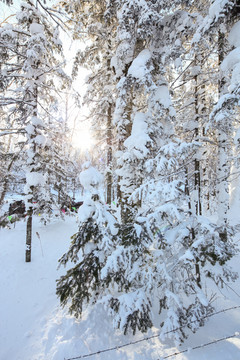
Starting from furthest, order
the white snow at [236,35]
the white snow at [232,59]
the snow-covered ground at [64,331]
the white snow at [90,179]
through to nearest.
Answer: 1. the white snow at [236,35]
2. the white snow at [232,59]
3. the white snow at [90,179]
4. the snow-covered ground at [64,331]

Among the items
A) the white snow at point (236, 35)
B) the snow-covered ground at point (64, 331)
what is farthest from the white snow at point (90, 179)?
the white snow at point (236, 35)

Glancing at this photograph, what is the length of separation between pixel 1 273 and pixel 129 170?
6064 mm

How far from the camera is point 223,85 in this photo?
6918 mm

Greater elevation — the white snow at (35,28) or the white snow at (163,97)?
the white snow at (35,28)

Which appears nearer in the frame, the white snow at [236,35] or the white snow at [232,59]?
the white snow at [232,59]

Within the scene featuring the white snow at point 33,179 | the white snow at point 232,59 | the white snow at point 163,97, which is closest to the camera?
the white snow at point 232,59

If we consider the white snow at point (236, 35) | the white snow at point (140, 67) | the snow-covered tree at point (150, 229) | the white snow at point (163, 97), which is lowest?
the snow-covered tree at point (150, 229)

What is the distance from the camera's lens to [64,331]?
3979mm

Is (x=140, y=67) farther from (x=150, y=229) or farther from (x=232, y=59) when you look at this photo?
(x=150, y=229)

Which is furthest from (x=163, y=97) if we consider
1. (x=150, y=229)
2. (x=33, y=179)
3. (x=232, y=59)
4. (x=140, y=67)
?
(x=33, y=179)

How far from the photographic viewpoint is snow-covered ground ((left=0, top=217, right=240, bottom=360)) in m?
3.26

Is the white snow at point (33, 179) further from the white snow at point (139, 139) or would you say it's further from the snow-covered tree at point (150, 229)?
the white snow at point (139, 139)

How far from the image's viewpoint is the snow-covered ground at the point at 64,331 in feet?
10.7

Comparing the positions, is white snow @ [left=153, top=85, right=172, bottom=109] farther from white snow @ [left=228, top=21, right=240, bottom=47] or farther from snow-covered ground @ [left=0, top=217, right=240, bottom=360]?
snow-covered ground @ [left=0, top=217, right=240, bottom=360]
